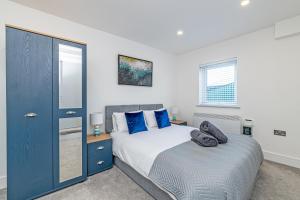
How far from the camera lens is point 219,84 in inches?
147

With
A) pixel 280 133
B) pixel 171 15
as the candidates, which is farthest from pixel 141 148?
pixel 280 133

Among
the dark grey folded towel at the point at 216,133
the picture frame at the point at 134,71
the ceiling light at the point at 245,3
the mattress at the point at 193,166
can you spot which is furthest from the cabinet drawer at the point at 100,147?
the ceiling light at the point at 245,3

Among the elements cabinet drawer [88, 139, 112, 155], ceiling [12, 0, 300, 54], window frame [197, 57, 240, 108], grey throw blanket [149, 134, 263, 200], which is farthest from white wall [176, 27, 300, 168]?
cabinet drawer [88, 139, 112, 155]

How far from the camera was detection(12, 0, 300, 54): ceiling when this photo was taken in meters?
2.09

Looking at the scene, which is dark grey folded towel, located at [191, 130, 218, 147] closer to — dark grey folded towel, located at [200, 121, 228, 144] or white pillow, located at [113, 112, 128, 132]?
dark grey folded towel, located at [200, 121, 228, 144]

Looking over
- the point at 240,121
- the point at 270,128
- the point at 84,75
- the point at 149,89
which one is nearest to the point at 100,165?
the point at 84,75

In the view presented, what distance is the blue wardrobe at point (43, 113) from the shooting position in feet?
5.25

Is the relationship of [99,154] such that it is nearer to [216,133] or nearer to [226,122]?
[216,133]

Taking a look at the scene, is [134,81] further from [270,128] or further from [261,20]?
[270,128]

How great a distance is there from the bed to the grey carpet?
0.15m

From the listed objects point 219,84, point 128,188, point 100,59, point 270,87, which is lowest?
point 128,188

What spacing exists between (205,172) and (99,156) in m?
1.79

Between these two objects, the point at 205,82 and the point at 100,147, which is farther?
the point at 205,82

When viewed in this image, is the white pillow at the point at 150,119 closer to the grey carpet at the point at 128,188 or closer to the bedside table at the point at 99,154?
the bedside table at the point at 99,154
